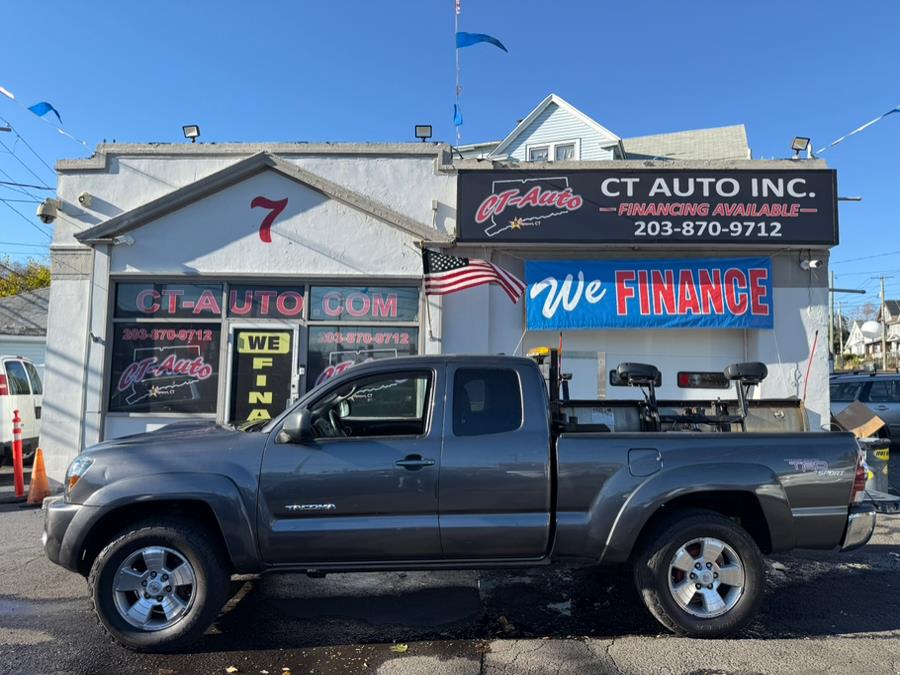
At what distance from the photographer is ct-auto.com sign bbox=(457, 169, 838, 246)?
9.59 m

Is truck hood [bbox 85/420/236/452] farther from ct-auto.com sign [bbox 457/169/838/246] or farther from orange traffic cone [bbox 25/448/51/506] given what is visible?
ct-auto.com sign [bbox 457/169/838/246]

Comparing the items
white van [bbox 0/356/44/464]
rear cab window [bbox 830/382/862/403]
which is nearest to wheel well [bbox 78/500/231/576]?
white van [bbox 0/356/44/464]

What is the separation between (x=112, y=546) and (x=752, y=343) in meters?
9.18

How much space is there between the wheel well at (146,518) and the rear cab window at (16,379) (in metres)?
8.19

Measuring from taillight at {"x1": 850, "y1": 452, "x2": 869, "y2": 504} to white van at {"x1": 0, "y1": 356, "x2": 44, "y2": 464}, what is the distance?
1118 cm

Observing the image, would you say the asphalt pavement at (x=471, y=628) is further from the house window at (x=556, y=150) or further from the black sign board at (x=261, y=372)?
the house window at (x=556, y=150)

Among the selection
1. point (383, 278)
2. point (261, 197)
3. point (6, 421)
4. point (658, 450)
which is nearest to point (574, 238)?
point (383, 278)

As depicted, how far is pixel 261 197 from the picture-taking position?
10.0m

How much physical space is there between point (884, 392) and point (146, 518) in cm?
1506

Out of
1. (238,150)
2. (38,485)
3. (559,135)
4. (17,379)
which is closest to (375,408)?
(38,485)

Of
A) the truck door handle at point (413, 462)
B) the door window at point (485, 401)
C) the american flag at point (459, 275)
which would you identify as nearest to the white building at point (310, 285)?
the american flag at point (459, 275)

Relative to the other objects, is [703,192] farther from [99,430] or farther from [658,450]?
[99,430]

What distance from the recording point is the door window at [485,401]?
14.3 feet

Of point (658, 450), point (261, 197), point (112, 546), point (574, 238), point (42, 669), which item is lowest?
point (42, 669)
